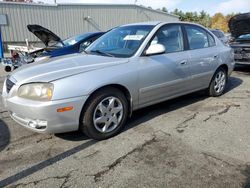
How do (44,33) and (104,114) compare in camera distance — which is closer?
(104,114)

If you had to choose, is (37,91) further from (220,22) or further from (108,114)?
(220,22)

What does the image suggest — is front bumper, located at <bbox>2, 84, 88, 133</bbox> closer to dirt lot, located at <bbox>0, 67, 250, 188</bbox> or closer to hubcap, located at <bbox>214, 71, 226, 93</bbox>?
dirt lot, located at <bbox>0, 67, 250, 188</bbox>

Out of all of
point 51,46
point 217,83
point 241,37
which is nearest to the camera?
point 217,83

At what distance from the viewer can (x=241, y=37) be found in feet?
31.4

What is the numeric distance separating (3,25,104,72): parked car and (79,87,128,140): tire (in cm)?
321

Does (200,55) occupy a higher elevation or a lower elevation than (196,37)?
lower

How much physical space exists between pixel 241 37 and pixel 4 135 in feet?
28.5

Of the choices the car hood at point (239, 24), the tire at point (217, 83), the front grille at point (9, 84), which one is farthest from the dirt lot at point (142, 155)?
the car hood at point (239, 24)

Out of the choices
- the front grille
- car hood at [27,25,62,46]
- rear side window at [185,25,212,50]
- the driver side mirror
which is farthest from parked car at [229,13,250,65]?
the front grille

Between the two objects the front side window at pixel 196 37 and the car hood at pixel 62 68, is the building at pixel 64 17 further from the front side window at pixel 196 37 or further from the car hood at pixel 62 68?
the car hood at pixel 62 68

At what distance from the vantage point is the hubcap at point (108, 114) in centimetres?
358

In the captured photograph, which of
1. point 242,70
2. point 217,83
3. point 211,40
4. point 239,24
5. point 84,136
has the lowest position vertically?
point 242,70

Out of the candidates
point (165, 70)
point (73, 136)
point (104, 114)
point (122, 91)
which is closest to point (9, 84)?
point (73, 136)

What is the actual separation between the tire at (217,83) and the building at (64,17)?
16221 millimetres
